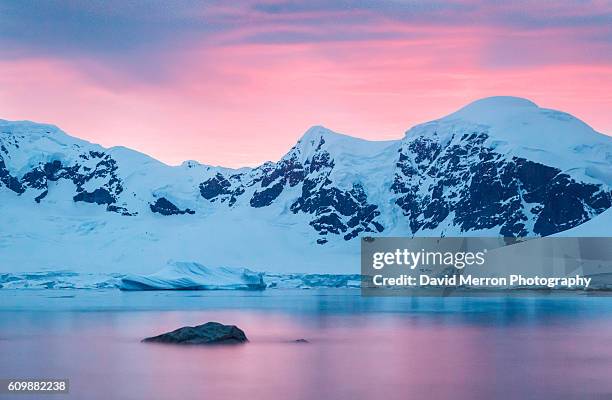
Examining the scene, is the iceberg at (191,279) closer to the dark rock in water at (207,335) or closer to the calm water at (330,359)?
the calm water at (330,359)

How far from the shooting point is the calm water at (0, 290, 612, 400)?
103ft

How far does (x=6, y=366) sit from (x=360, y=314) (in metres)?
40.7

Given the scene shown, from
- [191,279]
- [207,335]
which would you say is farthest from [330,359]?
[191,279]

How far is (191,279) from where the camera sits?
123m

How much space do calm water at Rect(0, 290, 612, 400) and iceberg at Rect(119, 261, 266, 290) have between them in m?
Answer: 52.6

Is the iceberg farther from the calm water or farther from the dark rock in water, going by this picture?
the dark rock in water

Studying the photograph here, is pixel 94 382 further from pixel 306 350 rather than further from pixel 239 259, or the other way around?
pixel 239 259

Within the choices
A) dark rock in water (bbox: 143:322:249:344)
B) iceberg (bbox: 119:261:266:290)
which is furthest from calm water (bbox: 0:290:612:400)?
iceberg (bbox: 119:261:266:290)

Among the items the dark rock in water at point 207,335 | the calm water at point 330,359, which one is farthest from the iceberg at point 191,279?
the dark rock in water at point 207,335

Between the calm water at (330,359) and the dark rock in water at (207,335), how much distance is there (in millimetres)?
743

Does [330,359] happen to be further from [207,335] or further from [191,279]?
[191,279]

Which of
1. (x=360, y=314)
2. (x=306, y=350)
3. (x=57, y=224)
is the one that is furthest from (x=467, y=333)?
(x=57, y=224)

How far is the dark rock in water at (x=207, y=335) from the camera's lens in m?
43.1

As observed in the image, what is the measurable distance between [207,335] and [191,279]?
80.8m
